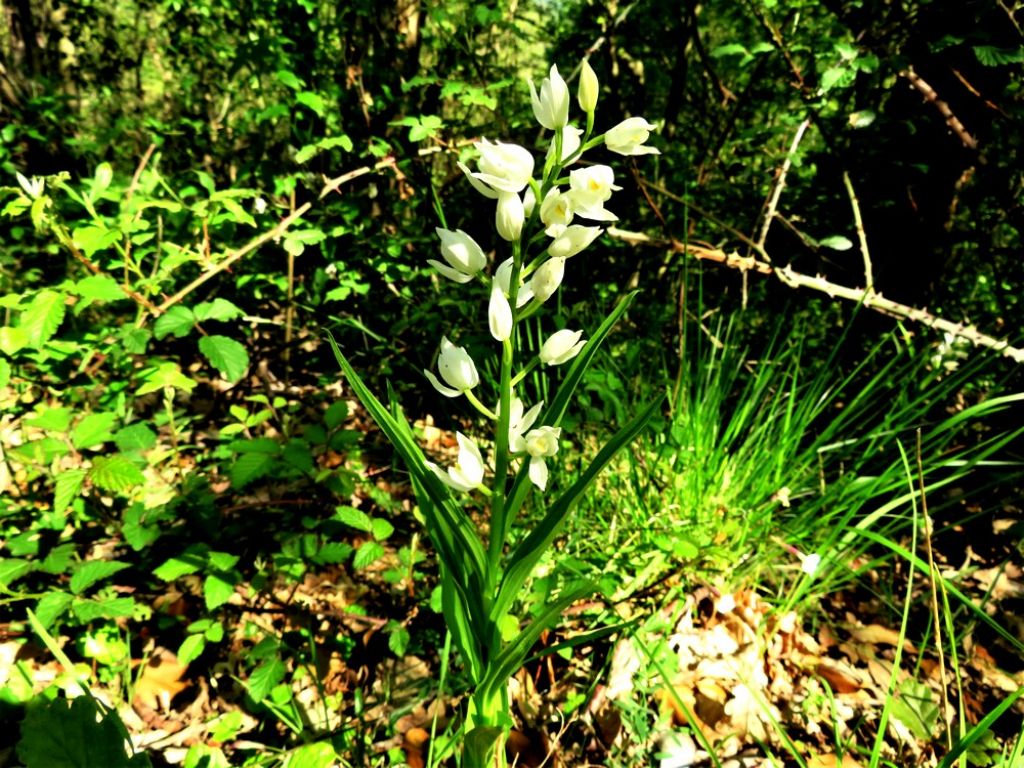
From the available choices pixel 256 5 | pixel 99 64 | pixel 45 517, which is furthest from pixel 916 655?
pixel 99 64

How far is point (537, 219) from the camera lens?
839 millimetres

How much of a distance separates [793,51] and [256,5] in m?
1.84

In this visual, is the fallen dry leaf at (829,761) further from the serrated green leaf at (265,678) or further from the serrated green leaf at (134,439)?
the serrated green leaf at (134,439)

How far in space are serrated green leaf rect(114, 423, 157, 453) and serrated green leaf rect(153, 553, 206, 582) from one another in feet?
0.96

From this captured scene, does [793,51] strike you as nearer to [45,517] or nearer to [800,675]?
[800,675]

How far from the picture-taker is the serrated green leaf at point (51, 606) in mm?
1108

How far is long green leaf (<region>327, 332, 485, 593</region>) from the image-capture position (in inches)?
31.7

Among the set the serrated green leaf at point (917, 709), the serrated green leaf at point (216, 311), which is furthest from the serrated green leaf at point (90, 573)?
the serrated green leaf at point (917, 709)

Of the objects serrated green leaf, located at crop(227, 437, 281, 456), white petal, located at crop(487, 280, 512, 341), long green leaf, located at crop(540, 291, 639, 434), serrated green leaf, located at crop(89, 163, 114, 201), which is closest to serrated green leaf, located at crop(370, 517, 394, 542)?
serrated green leaf, located at crop(227, 437, 281, 456)

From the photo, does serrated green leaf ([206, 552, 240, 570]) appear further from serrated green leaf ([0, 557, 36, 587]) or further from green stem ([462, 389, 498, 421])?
green stem ([462, 389, 498, 421])

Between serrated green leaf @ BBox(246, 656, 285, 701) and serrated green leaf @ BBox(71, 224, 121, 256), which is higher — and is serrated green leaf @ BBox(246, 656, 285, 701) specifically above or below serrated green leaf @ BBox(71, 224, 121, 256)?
below

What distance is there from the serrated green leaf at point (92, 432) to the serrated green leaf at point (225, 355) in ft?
0.80

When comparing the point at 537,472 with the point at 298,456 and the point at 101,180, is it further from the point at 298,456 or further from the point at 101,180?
the point at 101,180

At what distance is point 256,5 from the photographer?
6.71 ft
